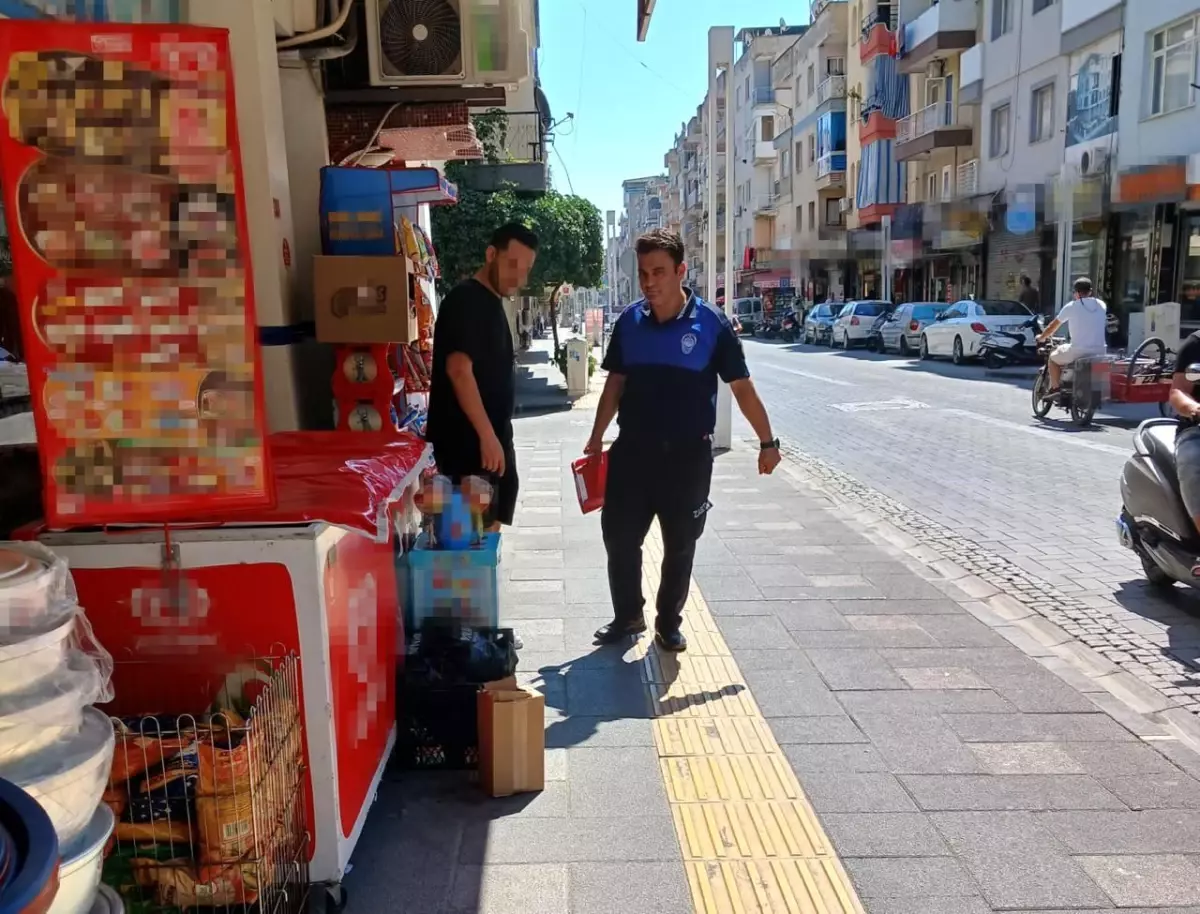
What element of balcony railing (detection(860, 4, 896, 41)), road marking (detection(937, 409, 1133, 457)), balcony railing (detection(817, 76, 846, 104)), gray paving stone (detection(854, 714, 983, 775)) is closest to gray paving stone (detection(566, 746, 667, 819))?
gray paving stone (detection(854, 714, 983, 775))

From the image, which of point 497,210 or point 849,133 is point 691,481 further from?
point 849,133

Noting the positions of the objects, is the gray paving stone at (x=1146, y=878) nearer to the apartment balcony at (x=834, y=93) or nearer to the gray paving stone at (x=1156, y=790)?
the gray paving stone at (x=1156, y=790)

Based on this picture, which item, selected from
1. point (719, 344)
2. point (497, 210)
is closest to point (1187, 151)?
point (497, 210)

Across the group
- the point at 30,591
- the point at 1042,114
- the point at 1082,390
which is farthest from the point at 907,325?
the point at 30,591

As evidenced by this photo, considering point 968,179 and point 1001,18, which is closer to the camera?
point 1001,18

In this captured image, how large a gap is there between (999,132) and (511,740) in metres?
29.8

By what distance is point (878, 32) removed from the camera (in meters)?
36.3

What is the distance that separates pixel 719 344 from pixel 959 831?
218cm

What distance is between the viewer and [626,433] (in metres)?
4.45

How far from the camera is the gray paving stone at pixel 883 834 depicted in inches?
115

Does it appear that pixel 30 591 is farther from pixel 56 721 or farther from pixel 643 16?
pixel 643 16

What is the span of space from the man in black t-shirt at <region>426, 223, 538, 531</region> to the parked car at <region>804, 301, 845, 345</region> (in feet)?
98.3

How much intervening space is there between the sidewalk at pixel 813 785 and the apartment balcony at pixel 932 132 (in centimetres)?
2926

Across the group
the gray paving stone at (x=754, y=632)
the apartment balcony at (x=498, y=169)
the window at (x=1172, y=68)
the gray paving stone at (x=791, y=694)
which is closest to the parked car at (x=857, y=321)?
the window at (x=1172, y=68)
